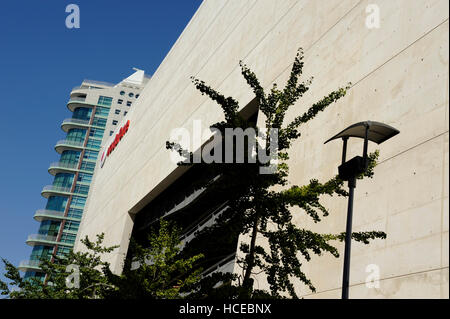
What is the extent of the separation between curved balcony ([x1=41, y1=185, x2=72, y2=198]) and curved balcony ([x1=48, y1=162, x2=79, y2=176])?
10.6ft

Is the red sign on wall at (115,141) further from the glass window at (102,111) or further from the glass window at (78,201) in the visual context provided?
the glass window at (102,111)

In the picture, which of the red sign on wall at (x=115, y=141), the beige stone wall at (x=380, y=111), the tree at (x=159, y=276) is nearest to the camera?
the beige stone wall at (x=380, y=111)

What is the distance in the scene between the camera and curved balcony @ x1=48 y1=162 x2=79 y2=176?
89.7 metres

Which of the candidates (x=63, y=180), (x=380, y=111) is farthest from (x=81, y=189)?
(x=380, y=111)

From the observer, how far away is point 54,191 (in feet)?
288

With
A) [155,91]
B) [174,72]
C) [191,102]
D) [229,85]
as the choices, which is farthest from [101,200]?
[229,85]

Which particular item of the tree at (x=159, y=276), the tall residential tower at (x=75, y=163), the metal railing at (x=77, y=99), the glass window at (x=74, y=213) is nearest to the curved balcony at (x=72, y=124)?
the tall residential tower at (x=75, y=163)

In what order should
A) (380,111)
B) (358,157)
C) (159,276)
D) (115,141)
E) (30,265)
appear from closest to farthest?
(358,157) < (380,111) < (159,276) < (115,141) < (30,265)

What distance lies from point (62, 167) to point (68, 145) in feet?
14.8

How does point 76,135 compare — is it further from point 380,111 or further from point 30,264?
point 380,111

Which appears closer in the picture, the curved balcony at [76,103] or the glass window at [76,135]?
the glass window at [76,135]

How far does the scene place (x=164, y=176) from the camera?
105 feet

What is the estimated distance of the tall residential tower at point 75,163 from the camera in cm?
8444

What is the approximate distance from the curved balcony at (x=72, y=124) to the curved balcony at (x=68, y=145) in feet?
10.2
